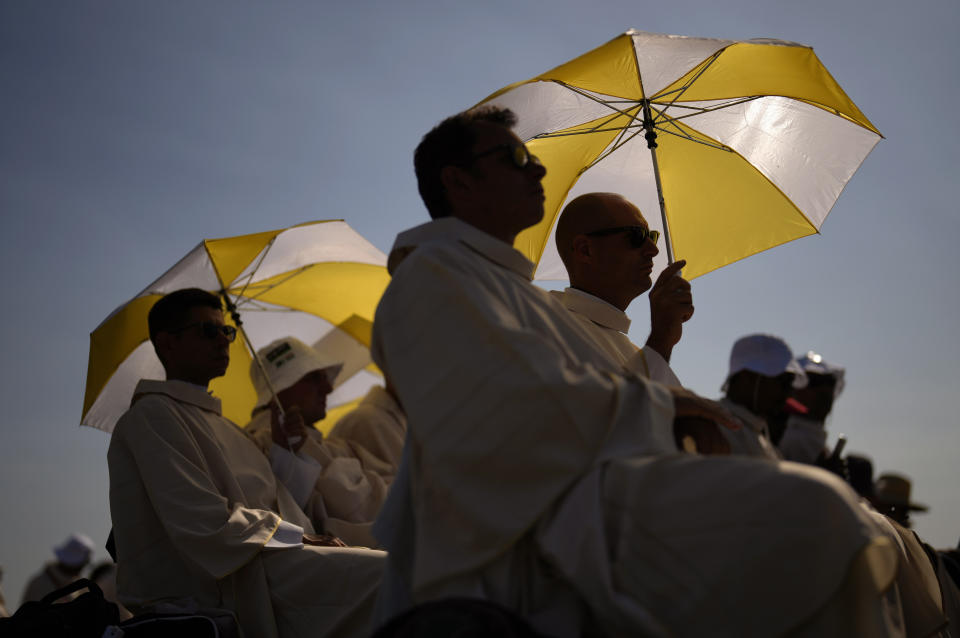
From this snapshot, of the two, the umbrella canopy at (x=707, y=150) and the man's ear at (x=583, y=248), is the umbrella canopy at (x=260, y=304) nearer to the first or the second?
the umbrella canopy at (x=707, y=150)

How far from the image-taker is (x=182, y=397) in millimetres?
5391

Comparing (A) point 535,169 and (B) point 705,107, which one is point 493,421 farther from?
(B) point 705,107

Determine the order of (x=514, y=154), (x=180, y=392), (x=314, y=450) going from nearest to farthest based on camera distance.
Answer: (x=514, y=154) < (x=180, y=392) < (x=314, y=450)

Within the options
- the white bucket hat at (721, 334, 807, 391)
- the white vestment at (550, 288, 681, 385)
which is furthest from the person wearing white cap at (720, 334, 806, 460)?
the white vestment at (550, 288, 681, 385)

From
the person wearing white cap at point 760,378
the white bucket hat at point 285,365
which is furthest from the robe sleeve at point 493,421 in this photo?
the white bucket hat at point 285,365

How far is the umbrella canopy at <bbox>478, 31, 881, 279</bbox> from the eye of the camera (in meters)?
5.16

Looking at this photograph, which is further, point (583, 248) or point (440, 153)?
point (583, 248)

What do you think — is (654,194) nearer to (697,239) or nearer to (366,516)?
(697,239)

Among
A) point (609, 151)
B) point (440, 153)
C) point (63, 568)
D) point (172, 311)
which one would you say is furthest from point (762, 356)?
point (63, 568)

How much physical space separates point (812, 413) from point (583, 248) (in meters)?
3.76

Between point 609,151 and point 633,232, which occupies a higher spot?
point 609,151

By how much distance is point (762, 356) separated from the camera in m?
5.69

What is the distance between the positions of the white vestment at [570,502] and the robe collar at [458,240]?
0.17 metres

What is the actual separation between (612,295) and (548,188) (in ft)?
3.68
